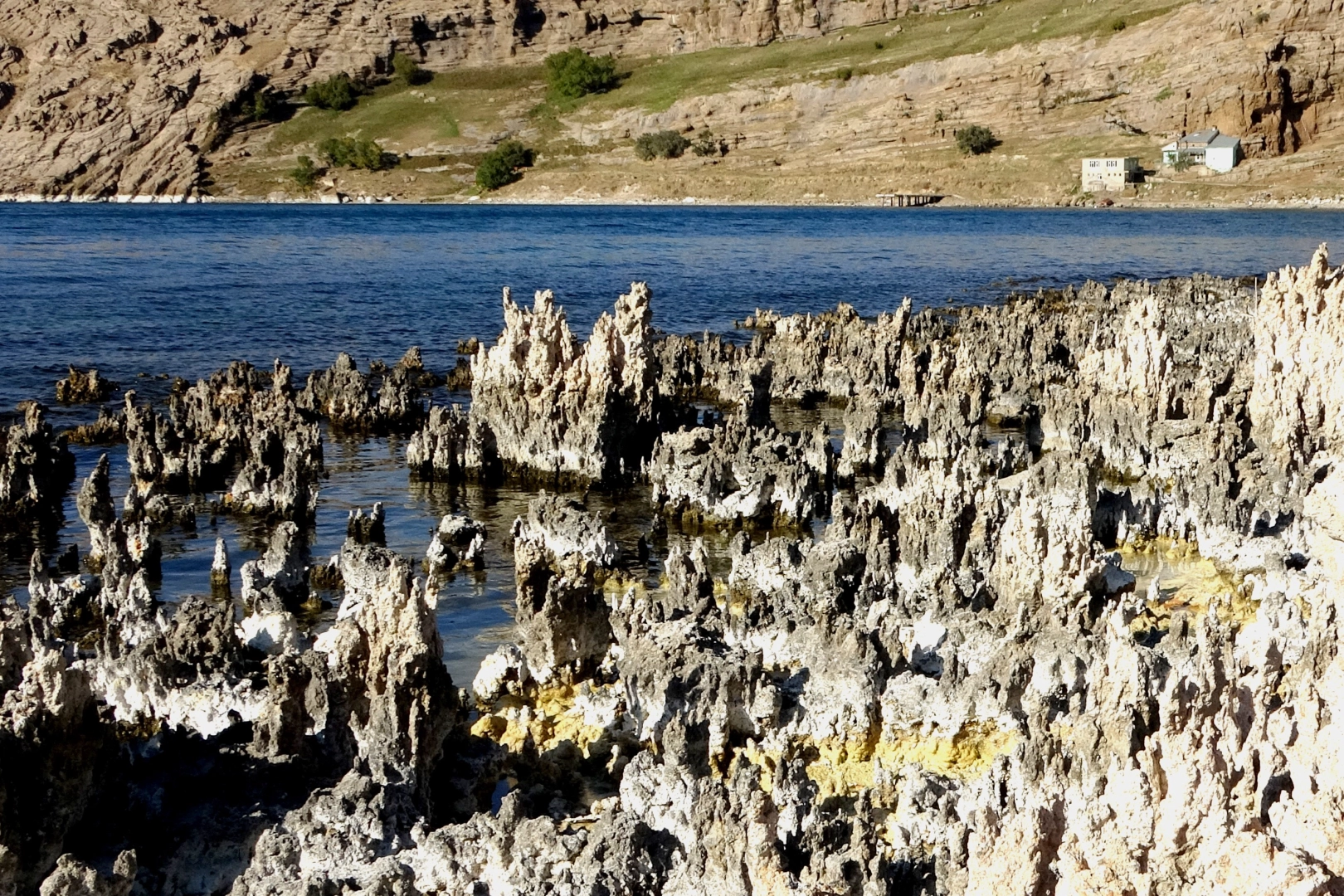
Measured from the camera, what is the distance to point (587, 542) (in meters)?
19.3

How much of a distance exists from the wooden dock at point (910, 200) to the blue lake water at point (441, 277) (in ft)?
60.5

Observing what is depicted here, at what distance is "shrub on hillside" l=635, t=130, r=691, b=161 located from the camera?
582 ft

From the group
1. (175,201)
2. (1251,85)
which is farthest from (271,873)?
(175,201)

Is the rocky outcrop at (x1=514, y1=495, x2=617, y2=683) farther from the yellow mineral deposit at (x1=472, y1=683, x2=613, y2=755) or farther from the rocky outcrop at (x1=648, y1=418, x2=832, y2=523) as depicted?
the rocky outcrop at (x1=648, y1=418, x2=832, y2=523)

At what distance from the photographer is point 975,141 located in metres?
153

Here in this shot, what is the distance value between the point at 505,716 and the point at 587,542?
5893 mm

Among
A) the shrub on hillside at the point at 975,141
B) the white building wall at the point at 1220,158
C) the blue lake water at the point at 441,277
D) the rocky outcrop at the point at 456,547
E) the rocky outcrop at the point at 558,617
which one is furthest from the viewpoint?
the shrub on hillside at the point at 975,141

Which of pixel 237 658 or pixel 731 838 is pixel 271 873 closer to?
pixel 731 838

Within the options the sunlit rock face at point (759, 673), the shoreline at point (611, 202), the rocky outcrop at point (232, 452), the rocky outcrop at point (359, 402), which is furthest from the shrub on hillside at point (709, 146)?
the sunlit rock face at point (759, 673)

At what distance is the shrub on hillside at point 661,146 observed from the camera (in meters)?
177

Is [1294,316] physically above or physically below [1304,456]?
above

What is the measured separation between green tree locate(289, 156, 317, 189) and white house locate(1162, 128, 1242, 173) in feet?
361

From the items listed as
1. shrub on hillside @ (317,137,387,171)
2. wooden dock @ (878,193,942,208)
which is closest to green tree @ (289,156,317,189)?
shrub on hillside @ (317,137,387,171)

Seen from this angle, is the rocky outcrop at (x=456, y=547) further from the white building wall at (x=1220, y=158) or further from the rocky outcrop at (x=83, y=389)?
the white building wall at (x=1220, y=158)
